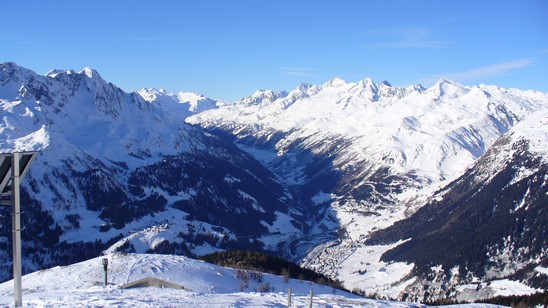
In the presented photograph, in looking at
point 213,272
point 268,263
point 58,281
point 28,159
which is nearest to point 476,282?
point 268,263

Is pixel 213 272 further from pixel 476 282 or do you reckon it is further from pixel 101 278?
pixel 476 282

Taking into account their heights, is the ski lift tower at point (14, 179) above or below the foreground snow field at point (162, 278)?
above

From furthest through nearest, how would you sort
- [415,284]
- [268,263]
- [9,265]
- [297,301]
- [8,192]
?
[415,284] < [9,265] < [268,263] < [297,301] < [8,192]

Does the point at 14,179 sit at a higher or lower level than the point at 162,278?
higher

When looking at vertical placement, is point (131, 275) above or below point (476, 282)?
above

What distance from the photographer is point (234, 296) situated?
42.8 metres

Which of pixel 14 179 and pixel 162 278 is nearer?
pixel 14 179

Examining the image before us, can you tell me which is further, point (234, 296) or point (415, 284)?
point (415, 284)

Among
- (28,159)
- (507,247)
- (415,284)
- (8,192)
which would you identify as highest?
(28,159)

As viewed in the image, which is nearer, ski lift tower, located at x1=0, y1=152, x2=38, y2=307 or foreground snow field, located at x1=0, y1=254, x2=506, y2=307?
ski lift tower, located at x1=0, y1=152, x2=38, y2=307

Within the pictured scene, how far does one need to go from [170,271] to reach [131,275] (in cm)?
498

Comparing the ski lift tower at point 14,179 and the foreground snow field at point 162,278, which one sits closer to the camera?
the ski lift tower at point 14,179

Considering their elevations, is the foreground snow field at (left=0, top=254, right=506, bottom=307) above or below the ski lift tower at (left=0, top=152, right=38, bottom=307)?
below

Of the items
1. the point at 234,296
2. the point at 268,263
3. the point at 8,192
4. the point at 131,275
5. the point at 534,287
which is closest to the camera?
the point at 8,192
